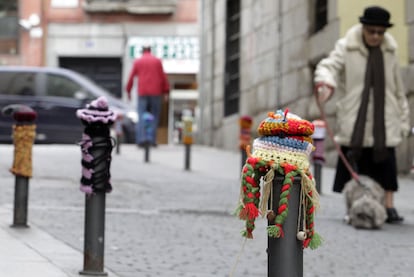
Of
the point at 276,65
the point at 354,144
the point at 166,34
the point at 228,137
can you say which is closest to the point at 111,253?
the point at 354,144

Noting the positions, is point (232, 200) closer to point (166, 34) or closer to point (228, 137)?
point (228, 137)

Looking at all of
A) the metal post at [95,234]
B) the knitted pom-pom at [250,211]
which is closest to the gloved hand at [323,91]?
the metal post at [95,234]

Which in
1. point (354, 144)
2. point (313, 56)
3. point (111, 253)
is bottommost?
point (111, 253)

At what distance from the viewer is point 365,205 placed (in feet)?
29.4

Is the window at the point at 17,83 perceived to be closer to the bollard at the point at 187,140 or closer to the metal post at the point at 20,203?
the bollard at the point at 187,140

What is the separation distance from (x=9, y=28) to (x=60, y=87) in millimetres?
18466

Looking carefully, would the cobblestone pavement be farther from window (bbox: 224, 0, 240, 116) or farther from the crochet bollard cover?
window (bbox: 224, 0, 240, 116)

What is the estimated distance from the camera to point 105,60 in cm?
3894

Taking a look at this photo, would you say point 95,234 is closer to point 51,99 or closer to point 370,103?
point 370,103

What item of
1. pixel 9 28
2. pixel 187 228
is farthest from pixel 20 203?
pixel 9 28

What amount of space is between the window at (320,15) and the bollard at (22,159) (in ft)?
33.4

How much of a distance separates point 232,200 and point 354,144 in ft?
6.40

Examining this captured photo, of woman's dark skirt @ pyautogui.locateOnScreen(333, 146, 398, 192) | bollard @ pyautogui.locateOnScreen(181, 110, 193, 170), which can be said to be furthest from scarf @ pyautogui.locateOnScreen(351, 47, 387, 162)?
bollard @ pyautogui.locateOnScreen(181, 110, 193, 170)

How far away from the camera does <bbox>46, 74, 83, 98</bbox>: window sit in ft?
70.7
